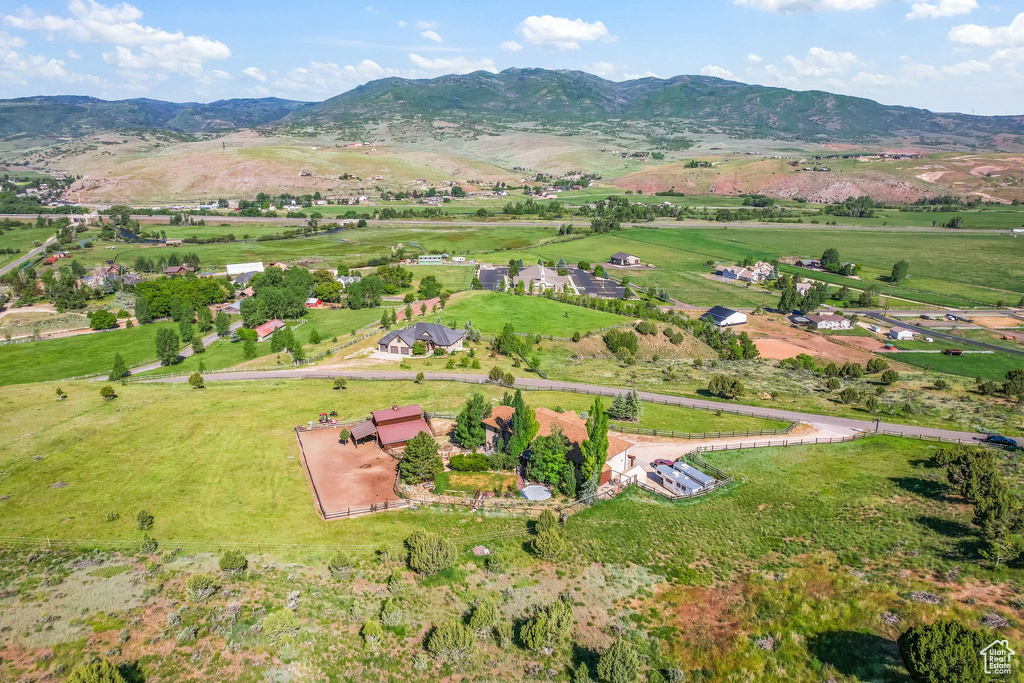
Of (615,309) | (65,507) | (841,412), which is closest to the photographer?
(65,507)

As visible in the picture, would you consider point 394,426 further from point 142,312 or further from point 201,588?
point 142,312

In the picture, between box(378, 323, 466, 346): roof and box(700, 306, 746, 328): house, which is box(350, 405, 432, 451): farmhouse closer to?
box(378, 323, 466, 346): roof

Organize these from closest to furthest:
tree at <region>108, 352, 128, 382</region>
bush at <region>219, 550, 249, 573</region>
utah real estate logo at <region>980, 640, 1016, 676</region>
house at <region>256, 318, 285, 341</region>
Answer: utah real estate logo at <region>980, 640, 1016, 676</region> < bush at <region>219, 550, 249, 573</region> < tree at <region>108, 352, 128, 382</region> < house at <region>256, 318, 285, 341</region>

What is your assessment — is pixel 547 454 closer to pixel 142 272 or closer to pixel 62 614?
pixel 62 614

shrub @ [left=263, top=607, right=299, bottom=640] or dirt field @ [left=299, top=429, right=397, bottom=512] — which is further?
dirt field @ [left=299, top=429, right=397, bottom=512]

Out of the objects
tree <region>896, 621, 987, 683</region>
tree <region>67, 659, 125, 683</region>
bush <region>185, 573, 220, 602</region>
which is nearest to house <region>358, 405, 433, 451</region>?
bush <region>185, 573, 220, 602</region>

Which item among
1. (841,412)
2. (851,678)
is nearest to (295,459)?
(851,678)

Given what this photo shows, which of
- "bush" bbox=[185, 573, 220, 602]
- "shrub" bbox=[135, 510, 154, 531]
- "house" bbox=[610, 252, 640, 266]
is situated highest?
"house" bbox=[610, 252, 640, 266]

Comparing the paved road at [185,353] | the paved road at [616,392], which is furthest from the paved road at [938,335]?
the paved road at [185,353]
